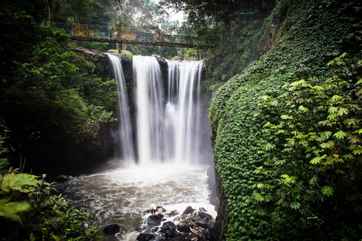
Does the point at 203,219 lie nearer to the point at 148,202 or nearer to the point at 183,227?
the point at 183,227

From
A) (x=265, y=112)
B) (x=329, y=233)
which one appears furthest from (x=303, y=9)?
(x=329, y=233)

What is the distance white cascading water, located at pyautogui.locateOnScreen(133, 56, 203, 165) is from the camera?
15.5 meters

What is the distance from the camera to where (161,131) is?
631 inches

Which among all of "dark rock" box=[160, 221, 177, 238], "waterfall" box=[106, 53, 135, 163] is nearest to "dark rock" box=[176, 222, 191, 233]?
"dark rock" box=[160, 221, 177, 238]

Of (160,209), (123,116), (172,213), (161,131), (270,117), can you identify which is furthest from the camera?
(161,131)

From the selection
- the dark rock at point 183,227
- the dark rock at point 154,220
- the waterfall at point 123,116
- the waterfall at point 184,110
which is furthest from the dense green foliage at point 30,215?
the waterfall at point 184,110

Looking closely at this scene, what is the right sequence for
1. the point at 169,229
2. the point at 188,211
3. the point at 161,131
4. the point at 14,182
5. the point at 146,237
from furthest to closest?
the point at 161,131
the point at 188,211
the point at 169,229
the point at 146,237
the point at 14,182

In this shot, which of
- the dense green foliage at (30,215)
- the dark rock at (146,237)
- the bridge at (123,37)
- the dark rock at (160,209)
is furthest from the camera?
the bridge at (123,37)

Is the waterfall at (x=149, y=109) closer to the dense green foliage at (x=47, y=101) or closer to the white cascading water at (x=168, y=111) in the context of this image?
the white cascading water at (x=168, y=111)

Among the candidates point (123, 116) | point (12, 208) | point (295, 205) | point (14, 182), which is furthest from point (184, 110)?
point (12, 208)

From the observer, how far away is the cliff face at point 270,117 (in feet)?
11.9

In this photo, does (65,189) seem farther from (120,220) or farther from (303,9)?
(303,9)

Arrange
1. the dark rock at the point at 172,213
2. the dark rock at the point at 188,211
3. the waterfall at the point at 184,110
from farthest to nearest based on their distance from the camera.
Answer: the waterfall at the point at 184,110
the dark rock at the point at 172,213
the dark rock at the point at 188,211

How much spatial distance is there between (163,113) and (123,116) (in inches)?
108
